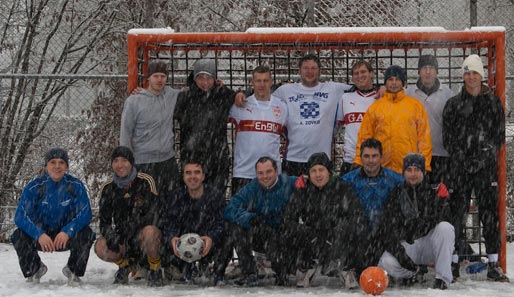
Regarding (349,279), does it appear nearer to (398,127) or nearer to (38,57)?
(398,127)

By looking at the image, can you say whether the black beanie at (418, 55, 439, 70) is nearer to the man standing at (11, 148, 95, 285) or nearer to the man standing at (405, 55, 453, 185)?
the man standing at (405, 55, 453, 185)

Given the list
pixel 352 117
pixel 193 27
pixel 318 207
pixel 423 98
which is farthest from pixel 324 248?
pixel 193 27

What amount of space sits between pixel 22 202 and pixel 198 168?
1423mm

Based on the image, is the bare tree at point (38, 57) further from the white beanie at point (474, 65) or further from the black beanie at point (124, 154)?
the white beanie at point (474, 65)

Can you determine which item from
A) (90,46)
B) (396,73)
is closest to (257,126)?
(396,73)

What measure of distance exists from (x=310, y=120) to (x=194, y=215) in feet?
4.41

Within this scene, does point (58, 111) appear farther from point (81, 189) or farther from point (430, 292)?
point (430, 292)

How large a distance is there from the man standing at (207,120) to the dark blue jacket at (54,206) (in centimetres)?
96

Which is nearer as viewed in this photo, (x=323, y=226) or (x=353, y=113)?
(x=323, y=226)

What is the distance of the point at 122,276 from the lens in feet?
20.0

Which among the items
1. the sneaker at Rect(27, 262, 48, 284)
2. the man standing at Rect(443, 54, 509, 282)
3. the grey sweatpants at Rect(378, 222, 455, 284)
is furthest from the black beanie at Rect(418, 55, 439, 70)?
the sneaker at Rect(27, 262, 48, 284)

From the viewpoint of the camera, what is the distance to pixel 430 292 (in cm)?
559

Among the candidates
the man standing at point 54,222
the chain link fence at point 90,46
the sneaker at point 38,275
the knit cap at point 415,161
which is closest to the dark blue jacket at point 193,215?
the man standing at point 54,222

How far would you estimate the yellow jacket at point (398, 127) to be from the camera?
6.18 meters
